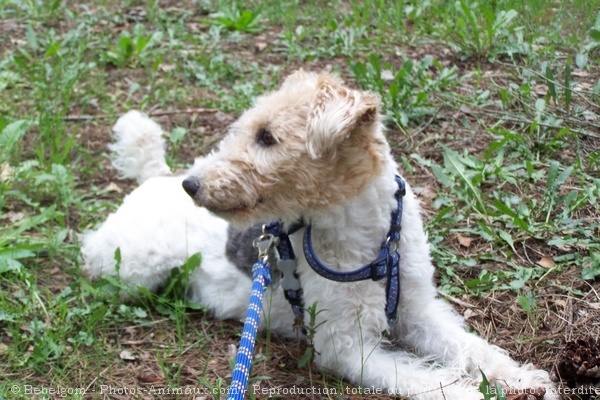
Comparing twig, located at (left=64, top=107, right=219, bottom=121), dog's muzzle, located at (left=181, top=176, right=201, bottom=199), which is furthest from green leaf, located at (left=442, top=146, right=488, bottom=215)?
twig, located at (left=64, top=107, right=219, bottom=121)

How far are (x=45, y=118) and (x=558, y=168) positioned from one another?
4200 millimetres

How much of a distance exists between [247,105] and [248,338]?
3.46m

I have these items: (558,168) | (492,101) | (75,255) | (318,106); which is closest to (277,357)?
(318,106)

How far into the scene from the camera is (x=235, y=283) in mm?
4039

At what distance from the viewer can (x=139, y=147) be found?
4.87m

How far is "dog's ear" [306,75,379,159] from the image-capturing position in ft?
9.82

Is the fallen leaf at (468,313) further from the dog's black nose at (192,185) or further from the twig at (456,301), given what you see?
the dog's black nose at (192,185)

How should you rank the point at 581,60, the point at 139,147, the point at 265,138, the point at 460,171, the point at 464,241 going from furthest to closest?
the point at 139,147 → the point at 460,171 → the point at 581,60 → the point at 464,241 → the point at 265,138

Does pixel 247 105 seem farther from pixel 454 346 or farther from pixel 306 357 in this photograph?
pixel 454 346

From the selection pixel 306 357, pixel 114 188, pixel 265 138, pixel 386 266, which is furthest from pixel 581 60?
pixel 114 188

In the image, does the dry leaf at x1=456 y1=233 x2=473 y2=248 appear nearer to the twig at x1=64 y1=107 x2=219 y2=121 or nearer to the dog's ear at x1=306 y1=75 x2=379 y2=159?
the dog's ear at x1=306 y1=75 x2=379 y2=159

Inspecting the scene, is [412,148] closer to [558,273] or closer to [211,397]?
[558,273]

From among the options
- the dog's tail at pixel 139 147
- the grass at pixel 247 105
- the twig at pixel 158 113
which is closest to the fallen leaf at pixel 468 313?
the grass at pixel 247 105

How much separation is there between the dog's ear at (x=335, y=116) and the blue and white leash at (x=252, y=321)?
69 cm
